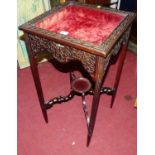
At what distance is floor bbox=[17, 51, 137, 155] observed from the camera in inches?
64.2

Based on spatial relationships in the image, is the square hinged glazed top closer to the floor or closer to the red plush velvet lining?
the red plush velvet lining

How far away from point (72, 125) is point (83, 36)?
2.81ft

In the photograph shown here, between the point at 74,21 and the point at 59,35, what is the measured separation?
343 mm

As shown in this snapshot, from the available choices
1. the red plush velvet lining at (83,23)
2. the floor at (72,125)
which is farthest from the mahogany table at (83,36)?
the floor at (72,125)

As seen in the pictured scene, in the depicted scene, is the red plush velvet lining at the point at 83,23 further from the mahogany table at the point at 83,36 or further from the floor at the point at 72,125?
the floor at the point at 72,125

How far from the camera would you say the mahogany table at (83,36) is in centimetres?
110

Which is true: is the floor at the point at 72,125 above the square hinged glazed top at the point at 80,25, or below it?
below

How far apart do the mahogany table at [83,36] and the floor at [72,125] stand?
0.16 m

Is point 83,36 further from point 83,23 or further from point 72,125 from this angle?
point 72,125

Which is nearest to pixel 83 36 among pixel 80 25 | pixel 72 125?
pixel 80 25

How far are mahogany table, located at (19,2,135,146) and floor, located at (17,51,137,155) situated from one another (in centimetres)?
16

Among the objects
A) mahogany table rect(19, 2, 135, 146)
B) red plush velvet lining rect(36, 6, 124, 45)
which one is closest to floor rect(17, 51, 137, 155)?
mahogany table rect(19, 2, 135, 146)

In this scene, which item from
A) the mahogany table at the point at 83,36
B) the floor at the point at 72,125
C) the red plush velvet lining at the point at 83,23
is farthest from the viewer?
the floor at the point at 72,125

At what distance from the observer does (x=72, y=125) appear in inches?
70.8
